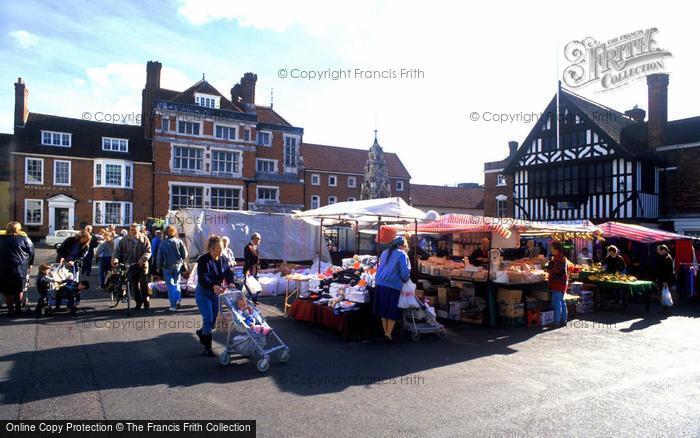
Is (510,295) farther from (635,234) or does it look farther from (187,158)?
(187,158)

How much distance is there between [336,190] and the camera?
47.8 metres

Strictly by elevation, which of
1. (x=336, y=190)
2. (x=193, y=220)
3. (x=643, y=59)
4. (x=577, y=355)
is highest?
(x=643, y=59)

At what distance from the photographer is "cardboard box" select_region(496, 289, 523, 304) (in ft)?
31.7

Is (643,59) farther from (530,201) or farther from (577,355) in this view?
(577,355)

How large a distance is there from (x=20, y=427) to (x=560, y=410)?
216 inches

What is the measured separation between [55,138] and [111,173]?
524cm

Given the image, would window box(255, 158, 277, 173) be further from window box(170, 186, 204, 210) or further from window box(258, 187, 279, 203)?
window box(170, 186, 204, 210)

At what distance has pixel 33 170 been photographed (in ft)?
113

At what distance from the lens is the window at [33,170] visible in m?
34.3

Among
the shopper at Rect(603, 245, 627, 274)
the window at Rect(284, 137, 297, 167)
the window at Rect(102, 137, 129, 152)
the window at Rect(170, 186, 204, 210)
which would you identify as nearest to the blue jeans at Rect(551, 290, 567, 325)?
the shopper at Rect(603, 245, 627, 274)

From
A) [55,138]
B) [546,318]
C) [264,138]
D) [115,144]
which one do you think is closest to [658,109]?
[546,318]

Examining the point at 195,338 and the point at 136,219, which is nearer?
the point at 195,338

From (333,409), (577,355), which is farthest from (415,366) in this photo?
(577,355)

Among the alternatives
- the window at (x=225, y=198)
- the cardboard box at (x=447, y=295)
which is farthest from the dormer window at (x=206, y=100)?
the cardboard box at (x=447, y=295)
